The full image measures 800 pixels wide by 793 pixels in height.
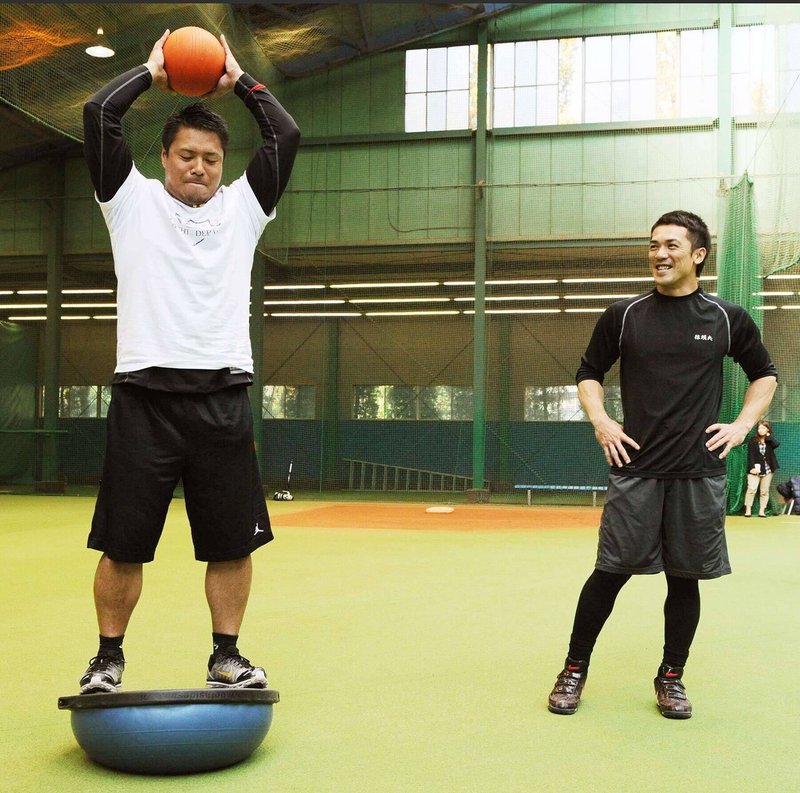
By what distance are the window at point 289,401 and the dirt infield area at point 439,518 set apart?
4.39 metres

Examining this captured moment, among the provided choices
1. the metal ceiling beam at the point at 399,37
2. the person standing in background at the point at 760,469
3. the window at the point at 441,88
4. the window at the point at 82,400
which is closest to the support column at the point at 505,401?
the window at the point at 441,88

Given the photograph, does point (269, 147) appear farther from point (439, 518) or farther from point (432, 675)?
point (439, 518)

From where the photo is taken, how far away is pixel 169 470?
2340mm

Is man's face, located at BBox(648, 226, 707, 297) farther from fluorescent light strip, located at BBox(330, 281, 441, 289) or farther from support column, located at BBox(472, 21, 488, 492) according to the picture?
fluorescent light strip, located at BBox(330, 281, 441, 289)

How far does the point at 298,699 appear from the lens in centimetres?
Result: 293

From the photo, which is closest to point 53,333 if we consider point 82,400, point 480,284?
point 82,400

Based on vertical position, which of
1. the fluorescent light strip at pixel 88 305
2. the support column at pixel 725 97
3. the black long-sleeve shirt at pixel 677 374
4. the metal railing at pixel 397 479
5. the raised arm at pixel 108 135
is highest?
the support column at pixel 725 97

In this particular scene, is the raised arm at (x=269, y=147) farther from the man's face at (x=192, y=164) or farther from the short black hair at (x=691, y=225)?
the short black hair at (x=691, y=225)

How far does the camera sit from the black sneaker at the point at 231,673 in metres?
2.45

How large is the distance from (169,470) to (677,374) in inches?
61.3

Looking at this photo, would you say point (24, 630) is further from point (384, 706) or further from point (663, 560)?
point (663, 560)

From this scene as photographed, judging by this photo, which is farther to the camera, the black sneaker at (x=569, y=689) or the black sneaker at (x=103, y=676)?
the black sneaker at (x=569, y=689)

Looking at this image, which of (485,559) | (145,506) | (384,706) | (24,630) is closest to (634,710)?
(384,706)

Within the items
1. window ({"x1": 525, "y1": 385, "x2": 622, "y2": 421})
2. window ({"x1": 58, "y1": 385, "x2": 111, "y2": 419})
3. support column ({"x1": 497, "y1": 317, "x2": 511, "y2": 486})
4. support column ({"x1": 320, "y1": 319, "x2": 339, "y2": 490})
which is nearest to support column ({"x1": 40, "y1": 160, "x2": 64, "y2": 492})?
window ({"x1": 58, "y1": 385, "x2": 111, "y2": 419})
